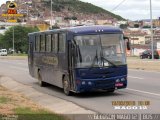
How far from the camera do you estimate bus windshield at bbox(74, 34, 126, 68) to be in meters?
18.4

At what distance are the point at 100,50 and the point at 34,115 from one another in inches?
242

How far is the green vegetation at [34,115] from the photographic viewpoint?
1231 cm

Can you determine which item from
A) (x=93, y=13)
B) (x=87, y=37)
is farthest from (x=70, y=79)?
(x=93, y=13)

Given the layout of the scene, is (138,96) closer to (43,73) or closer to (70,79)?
(70,79)

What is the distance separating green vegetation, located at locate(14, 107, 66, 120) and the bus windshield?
177 inches

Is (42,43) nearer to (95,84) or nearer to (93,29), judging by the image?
(93,29)

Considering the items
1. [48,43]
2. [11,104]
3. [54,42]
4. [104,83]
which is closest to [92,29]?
[104,83]

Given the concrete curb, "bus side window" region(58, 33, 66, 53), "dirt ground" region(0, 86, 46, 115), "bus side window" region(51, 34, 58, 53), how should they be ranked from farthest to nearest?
"bus side window" region(51, 34, 58, 53) → "bus side window" region(58, 33, 66, 53) → the concrete curb → "dirt ground" region(0, 86, 46, 115)

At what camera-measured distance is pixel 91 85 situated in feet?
60.1

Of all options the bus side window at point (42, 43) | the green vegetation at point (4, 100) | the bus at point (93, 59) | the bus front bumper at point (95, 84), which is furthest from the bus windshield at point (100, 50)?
the bus side window at point (42, 43)

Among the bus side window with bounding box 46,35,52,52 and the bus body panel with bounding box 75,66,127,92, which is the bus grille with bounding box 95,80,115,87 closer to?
the bus body panel with bounding box 75,66,127,92

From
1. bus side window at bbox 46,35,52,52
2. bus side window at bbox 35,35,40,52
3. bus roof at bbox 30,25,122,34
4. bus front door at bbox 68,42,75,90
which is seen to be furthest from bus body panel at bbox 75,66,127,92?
bus side window at bbox 35,35,40,52

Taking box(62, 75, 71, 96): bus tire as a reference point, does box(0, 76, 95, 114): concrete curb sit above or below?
below

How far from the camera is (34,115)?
12961 mm
